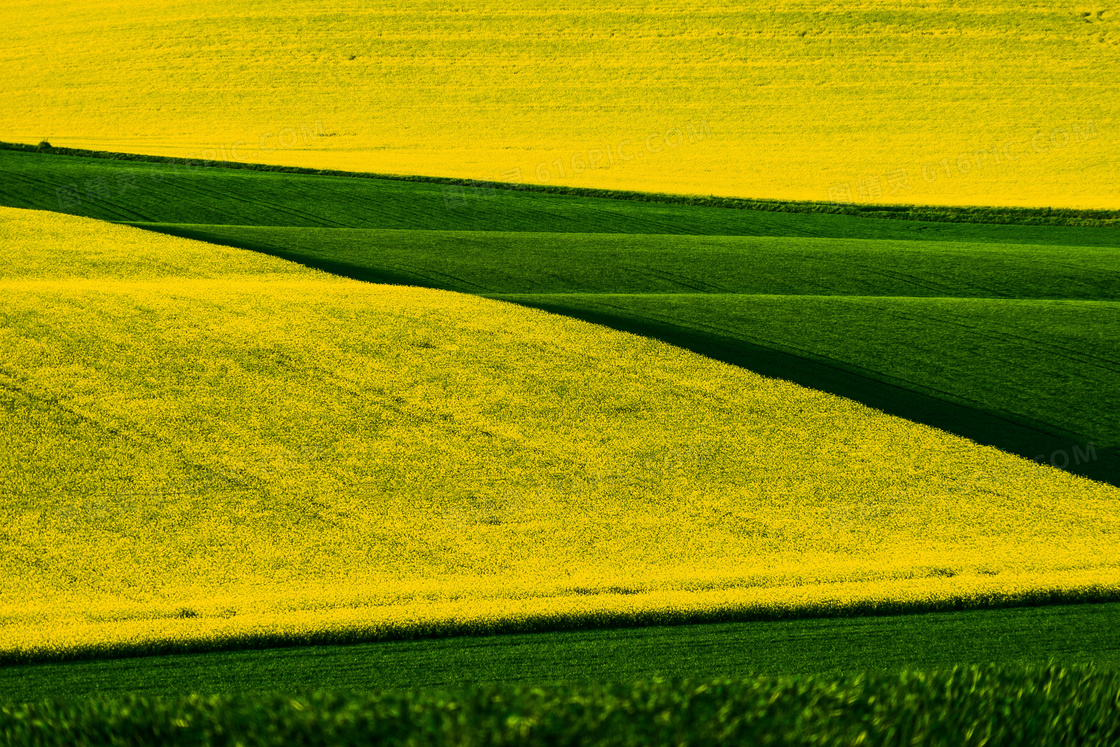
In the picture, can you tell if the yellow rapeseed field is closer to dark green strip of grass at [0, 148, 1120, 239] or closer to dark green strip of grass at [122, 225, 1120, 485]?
dark green strip of grass at [122, 225, 1120, 485]

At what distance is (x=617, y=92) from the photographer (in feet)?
128

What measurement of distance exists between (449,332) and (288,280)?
4.29 m

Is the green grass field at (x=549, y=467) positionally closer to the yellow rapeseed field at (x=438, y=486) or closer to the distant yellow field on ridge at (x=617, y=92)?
the yellow rapeseed field at (x=438, y=486)

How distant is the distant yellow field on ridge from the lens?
31438 mm

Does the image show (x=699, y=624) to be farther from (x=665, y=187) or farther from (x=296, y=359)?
(x=665, y=187)
